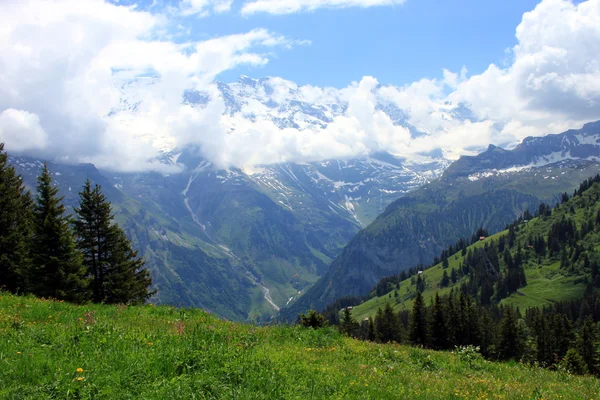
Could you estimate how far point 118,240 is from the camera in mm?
47125

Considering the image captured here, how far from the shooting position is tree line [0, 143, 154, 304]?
34.2 meters

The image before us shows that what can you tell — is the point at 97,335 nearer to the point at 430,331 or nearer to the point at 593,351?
the point at 430,331

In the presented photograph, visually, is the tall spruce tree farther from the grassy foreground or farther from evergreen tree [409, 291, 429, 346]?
evergreen tree [409, 291, 429, 346]

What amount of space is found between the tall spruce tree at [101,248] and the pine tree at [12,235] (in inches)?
206

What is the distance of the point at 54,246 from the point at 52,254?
0.69 metres

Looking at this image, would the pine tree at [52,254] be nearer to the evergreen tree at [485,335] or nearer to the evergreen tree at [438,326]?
the evergreen tree at [485,335]

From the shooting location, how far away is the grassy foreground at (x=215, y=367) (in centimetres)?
974

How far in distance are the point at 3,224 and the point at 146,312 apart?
2644 centimetres

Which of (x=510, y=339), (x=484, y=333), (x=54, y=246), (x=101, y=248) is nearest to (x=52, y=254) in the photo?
(x=54, y=246)

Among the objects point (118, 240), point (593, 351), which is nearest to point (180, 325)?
point (118, 240)

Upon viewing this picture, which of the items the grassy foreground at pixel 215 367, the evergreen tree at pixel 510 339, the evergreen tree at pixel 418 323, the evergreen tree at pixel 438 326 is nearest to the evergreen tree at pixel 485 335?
the evergreen tree at pixel 510 339

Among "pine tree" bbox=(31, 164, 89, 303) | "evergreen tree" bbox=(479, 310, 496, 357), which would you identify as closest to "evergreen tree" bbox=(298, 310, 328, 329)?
"pine tree" bbox=(31, 164, 89, 303)

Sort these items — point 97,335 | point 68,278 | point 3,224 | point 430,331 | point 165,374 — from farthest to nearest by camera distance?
1. point 430,331
2. point 3,224
3. point 68,278
4. point 97,335
5. point 165,374

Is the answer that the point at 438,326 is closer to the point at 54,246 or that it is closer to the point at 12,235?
the point at 54,246
